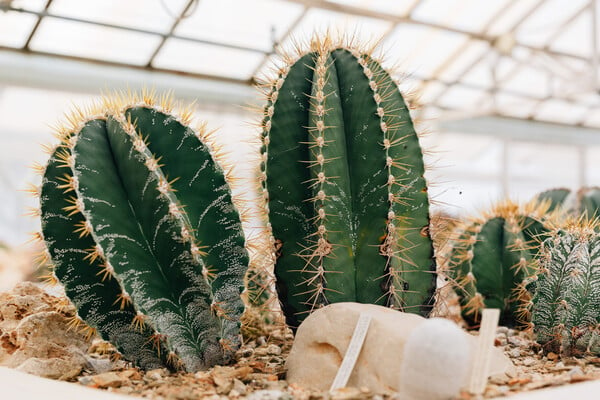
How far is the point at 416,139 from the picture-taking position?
5.25 feet

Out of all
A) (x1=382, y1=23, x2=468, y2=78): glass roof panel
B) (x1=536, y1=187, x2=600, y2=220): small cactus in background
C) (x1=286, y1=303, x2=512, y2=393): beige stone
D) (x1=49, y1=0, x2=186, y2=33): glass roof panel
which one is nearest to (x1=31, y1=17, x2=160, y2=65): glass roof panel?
(x1=49, y1=0, x2=186, y2=33): glass roof panel

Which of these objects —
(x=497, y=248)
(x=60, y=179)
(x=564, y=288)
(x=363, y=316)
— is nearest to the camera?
(x=363, y=316)

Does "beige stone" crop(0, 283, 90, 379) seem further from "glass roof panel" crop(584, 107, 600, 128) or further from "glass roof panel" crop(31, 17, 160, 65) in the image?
"glass roof panel" crop(584, 107, 600, 128)

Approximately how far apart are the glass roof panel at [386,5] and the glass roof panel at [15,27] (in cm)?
343

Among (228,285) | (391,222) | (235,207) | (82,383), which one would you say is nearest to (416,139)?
(391,222)

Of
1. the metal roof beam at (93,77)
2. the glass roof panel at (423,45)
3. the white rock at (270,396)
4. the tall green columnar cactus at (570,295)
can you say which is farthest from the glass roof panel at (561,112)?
the white rock at (270,396)

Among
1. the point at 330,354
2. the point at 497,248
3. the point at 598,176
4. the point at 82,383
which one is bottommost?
the point at 82,383

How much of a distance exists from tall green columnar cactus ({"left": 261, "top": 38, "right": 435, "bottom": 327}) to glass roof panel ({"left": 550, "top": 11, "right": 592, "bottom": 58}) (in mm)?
8760

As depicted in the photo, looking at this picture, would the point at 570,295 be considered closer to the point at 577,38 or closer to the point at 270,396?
the point at 270,396

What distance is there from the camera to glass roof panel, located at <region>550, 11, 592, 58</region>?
920cm

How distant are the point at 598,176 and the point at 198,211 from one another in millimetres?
13462

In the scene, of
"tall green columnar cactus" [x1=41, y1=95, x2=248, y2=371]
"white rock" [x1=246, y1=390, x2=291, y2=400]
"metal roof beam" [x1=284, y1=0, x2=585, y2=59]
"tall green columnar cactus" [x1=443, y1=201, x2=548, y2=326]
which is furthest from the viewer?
"metal roof beam" [x1=284, y1=0, x2=585, y2=59]

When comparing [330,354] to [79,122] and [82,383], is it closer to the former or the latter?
[82,383]

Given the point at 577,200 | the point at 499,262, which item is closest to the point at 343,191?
the point at 499,262
